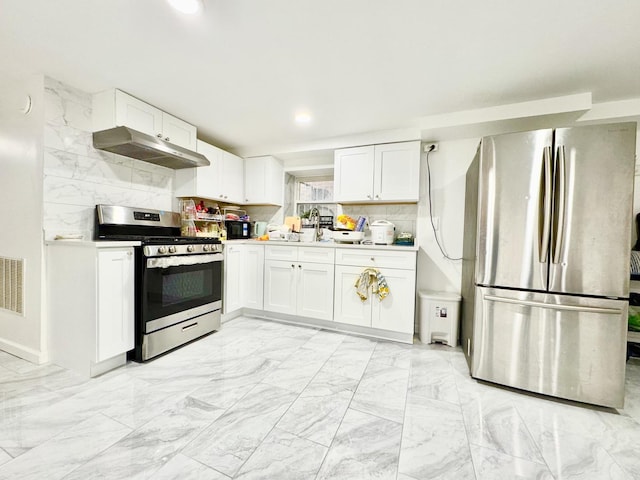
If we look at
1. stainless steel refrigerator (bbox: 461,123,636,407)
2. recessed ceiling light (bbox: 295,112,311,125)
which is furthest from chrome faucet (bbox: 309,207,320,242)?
stainless steel refrigerator (bbox: 461,123,636,407)

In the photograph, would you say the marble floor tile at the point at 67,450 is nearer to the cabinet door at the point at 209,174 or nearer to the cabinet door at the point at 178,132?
the cabinet door at the point at 209,174

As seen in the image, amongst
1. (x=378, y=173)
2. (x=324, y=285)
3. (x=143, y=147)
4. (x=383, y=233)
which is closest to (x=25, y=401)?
(x=143, y=147)

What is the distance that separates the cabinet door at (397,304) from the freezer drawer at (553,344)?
70cm

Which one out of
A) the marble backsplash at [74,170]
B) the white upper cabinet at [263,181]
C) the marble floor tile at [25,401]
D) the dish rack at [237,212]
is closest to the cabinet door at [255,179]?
the white upper cabinet at [263,181]

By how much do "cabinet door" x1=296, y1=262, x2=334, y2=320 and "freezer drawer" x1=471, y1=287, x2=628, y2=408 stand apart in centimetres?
146

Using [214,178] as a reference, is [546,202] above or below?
below

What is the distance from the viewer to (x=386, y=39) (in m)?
1.63

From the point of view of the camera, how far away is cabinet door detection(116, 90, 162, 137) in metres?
2.30

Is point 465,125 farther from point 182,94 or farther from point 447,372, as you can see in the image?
point 182,94

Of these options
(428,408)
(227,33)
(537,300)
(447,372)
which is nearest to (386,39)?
(227,33)

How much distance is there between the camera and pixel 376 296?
2771 millimetres

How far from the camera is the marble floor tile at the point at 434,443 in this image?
1211 millimetres

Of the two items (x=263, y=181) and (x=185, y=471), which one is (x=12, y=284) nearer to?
(x=185, y=471)

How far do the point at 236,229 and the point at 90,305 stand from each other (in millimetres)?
1872
